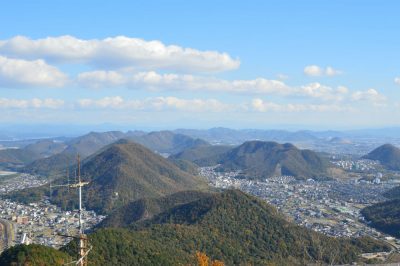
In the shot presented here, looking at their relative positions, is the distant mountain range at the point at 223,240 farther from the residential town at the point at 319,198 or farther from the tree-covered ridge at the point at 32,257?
the residential town at the point at 319,198

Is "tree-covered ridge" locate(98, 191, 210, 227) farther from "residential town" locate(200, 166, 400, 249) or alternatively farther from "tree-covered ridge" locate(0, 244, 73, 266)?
"tree-covered ridge" locate(0, 244, 73, 266)

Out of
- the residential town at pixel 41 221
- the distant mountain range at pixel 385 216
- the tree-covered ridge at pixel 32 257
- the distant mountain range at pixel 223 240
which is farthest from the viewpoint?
the distant mountain range at pixel 385 216

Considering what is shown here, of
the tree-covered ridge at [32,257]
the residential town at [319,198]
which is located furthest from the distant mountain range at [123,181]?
the tree-covered ridge at [32,257]

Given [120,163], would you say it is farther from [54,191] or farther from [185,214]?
[185,214]

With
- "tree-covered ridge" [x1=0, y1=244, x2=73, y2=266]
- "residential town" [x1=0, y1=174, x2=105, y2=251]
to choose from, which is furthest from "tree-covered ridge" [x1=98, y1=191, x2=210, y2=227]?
"tree-covered ridge" [x1=0, y1=244, x2=73, y2=266]

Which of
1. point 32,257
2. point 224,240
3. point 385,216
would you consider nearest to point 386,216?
point 385,216
